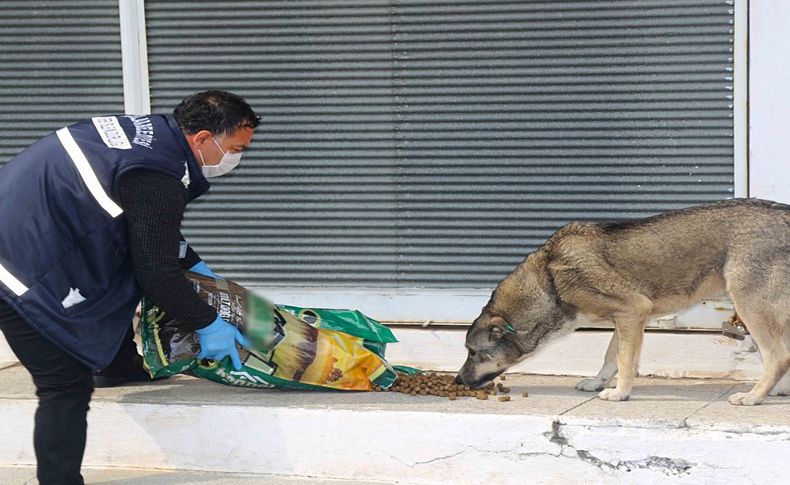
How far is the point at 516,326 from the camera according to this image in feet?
19.2

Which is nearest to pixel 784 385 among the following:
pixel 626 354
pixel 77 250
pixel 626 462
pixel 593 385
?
pixel 626 354

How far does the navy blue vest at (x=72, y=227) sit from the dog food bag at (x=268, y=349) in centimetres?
66

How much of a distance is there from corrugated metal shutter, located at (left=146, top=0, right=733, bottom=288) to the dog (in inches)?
33.5

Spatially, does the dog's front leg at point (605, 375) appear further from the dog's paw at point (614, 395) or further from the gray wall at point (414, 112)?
the gray wall at point (414, 112)

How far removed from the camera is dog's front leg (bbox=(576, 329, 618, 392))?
5.98 meters

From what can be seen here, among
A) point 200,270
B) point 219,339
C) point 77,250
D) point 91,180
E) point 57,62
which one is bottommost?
point 219,339

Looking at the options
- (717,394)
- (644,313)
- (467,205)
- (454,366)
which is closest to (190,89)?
(467,205)

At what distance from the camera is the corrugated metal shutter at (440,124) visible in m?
6.48

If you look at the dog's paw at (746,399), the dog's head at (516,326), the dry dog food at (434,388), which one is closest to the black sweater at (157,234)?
the dry dog food at (434,388)

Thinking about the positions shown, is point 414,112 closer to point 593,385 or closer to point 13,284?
point 593,385

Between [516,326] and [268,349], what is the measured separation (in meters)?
1.29

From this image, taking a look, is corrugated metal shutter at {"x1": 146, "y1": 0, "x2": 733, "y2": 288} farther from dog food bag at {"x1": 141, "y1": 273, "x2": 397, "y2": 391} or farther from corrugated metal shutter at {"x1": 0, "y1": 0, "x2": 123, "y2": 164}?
dog food bag at {"x1": 141, "y1": 273, "x2": 397, "y2": 391}

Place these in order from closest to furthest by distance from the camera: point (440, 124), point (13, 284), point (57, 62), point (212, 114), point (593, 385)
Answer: point (13, 284)
point (212, 114)
point (593, 385)
point (440, 124)
point (57, 62)

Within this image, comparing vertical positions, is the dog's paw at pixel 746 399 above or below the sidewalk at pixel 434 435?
above
